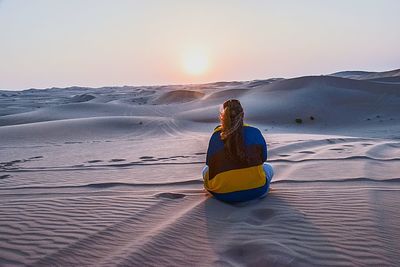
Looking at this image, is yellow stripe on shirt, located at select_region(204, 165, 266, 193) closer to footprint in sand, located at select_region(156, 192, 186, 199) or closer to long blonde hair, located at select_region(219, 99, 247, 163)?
long blonde hair, located at select_region(219, 99, 247, 163)

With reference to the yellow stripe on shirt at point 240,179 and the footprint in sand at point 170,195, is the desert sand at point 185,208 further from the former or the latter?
the yellow stripe on shirt at point 240,179

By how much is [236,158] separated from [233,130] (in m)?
0.32

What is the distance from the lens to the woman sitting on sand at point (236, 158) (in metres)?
4.85

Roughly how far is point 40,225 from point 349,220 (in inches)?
123

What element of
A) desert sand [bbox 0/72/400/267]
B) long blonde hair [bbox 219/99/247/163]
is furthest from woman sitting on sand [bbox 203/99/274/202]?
desert sand [bbox 0/72/400/267]

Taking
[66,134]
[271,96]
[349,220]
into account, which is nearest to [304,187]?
[349,220]

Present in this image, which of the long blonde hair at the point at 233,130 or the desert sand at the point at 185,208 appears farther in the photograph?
the long blonde hair at the point at 233,130

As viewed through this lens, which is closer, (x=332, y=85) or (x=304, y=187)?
(x=304, y=187)

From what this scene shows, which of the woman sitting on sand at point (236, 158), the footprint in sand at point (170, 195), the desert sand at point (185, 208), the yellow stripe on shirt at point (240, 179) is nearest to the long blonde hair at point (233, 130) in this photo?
the woman sitting on sand at point (236, 158)

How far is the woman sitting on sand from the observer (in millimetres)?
4848

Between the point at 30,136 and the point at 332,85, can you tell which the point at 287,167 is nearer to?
the point at 30,136

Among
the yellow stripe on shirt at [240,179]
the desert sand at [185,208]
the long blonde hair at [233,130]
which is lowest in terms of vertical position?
the desert sand at [185,208]

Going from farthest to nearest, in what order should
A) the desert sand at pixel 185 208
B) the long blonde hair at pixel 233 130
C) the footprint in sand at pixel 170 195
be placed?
the footprint in sand at pixel 170 195
the long blonde hair at pixel 233 130
the desert sand at pixel 185 208

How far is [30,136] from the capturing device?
15.0 m
